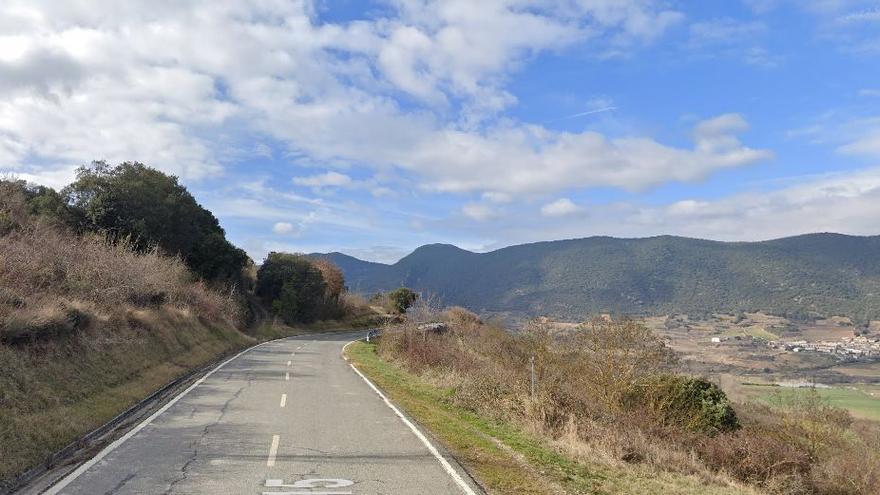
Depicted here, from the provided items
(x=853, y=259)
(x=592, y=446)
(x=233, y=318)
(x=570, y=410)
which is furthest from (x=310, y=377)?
(x=853, y=259)

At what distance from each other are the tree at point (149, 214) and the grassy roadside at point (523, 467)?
27764mm

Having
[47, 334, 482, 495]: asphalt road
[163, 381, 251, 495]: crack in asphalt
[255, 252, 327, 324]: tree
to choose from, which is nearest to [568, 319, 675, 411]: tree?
[47, 334, 482, 495]: asphalt road

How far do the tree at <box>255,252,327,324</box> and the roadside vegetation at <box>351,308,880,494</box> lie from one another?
40.5 meters

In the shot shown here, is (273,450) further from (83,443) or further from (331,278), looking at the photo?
(331,278)

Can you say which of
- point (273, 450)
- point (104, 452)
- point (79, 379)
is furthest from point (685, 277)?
point (104, 452)

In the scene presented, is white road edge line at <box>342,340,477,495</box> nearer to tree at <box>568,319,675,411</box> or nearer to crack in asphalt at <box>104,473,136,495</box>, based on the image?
crack in asphalt at <box>104,473,136,495</box>

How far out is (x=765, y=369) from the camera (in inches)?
1353

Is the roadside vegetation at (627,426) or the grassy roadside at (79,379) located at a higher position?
the grassy roadside at (79,379)

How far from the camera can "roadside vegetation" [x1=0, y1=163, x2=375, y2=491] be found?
450 inches

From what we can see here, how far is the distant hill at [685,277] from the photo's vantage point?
72062mm

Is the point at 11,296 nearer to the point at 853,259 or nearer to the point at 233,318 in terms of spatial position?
the point at 233,318

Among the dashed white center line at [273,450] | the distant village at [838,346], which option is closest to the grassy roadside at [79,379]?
the dashed white center line at [273,450]

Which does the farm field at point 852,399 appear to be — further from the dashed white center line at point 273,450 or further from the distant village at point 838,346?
the dashed white center line at point 273,450

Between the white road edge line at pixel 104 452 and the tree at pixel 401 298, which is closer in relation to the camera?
the white road edge line at pixel 104 452
